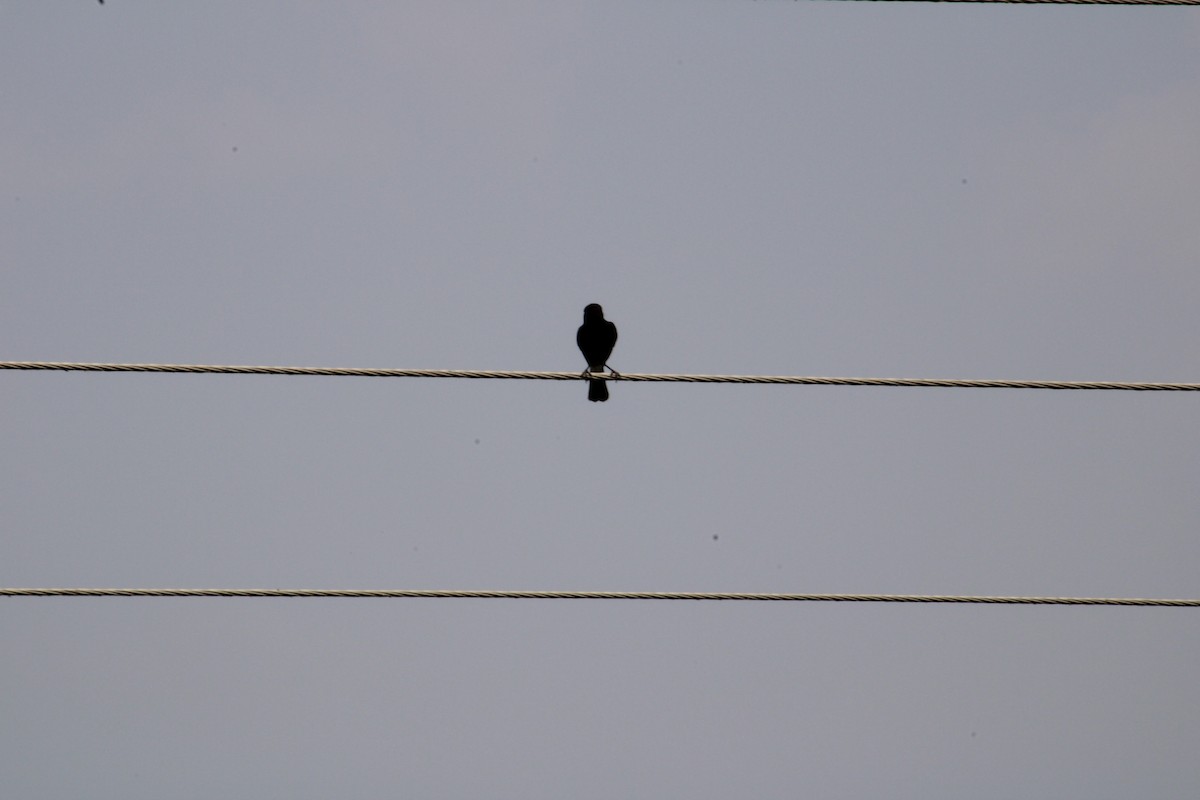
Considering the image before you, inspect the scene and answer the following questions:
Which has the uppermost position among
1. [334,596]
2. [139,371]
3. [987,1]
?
[987,1]

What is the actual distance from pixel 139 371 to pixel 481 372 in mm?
1182

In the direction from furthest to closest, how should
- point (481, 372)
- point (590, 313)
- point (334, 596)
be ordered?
point (590, 313), point (481, 372), point (334, 596)

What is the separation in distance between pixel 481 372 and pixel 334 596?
960mm

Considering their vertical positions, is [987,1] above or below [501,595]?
above

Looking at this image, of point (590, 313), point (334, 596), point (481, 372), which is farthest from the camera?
point (590, 313)

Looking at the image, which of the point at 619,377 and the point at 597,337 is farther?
the point at 597,337

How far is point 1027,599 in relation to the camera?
557 centimetres

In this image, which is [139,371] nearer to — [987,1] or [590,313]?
[987,1]

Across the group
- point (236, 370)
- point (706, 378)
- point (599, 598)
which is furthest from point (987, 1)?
point (236, 370)

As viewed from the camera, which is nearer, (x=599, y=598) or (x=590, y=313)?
(x=599, y=598)

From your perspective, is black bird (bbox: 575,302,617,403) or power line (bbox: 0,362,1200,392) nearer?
power line (bbox: 0,362,1200,392)

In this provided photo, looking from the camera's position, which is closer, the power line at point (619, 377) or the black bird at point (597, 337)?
the power line at point (619, 377)

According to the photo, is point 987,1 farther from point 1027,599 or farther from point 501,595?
point 501,595

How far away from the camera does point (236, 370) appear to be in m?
5.53
